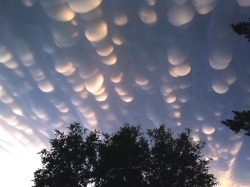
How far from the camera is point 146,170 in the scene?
34.9 metres

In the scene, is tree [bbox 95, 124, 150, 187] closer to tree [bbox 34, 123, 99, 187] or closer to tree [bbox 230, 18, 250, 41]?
tree [bbox 34, 123, 99, 187]

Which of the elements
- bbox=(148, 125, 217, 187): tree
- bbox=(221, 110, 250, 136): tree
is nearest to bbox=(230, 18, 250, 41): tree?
bbox=(221, 110, 250, 136): tree

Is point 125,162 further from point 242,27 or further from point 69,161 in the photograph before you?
point 242,27

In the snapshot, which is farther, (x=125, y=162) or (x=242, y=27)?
(x=125, y=162)

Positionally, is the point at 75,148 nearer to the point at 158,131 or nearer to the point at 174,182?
the point at 158,131

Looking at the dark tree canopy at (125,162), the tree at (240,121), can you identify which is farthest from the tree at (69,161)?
the tree at (240,121)

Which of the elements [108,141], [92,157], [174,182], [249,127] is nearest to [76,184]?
[92,157]

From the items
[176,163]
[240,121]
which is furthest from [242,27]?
[176,163]

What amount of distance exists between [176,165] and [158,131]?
235 inches

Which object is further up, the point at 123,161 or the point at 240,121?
the point at 123,161

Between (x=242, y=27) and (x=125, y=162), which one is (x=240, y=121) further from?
(x=125, y=162)

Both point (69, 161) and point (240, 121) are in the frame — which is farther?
point (69, 161)

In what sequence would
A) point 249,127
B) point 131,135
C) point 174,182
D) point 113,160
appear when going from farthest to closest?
point 131,135, point 113,160, point 174,182, point 249,127

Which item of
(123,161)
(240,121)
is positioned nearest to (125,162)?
(123,161)
